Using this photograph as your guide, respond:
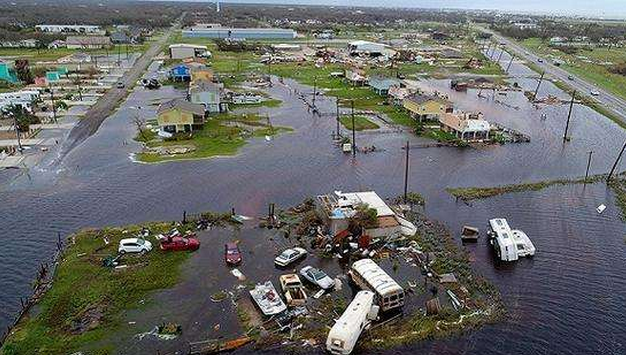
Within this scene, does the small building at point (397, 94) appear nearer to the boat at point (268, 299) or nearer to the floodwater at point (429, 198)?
the floodwater at point (429, 198)

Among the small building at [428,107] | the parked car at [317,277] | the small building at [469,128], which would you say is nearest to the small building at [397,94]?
the small building at [428,107]

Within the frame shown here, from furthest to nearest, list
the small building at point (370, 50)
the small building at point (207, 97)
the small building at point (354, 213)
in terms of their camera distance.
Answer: the small building at point (370, 50) < the small building at point (207, 97) < the small building at point (354, 213)

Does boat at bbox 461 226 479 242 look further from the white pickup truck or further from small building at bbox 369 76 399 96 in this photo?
small building at bbox 369 76 399 96

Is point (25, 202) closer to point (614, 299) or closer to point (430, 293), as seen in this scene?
point (430, 293)

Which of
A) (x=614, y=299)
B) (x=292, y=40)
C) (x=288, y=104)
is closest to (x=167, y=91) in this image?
(x=288, y=104)

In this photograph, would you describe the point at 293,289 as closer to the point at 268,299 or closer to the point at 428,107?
the point at 268,299
